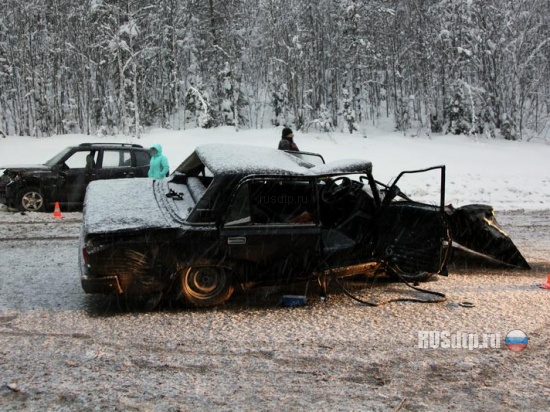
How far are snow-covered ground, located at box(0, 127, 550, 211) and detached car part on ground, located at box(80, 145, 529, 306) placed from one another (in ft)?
26.4

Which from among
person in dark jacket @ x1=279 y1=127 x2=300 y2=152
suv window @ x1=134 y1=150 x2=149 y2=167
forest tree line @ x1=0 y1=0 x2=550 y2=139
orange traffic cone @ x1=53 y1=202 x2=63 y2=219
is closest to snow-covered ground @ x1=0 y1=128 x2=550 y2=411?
orange traffic cone @ x1=53 y1=202 x2=63 y2=219

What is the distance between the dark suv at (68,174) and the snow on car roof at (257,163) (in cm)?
669

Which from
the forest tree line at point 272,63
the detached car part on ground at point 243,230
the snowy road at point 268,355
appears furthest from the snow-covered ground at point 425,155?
the snowy road at point 268,355

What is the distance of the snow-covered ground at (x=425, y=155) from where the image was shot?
1541 cm

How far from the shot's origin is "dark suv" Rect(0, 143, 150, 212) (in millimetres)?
12039

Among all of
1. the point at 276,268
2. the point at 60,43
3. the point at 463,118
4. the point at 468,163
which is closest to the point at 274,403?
the point at 276,268

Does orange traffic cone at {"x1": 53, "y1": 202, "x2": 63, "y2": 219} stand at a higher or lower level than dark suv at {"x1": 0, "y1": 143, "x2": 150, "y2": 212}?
lower

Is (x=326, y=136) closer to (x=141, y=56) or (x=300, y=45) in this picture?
(x=300, y=45)

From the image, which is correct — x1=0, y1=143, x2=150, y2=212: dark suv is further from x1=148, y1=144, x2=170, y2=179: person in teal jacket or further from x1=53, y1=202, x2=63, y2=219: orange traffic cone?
x1=148, y1=144, x2=170, y2=179: person in teal jacket

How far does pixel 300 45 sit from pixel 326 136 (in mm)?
8592

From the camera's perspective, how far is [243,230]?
5.55 meters

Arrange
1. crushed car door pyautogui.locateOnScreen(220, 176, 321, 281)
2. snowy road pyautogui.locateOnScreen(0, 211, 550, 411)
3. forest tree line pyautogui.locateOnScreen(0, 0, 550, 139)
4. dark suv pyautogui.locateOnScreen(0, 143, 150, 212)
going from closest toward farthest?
snowy road pyautogui.locateOnScreen(0, 211, 550, 411), crushed car door pyautogui.locateOnScreen(220, 176, 321, 281), dark suv pyautogui.locateOnScreen(0, 143, 150, 212), forest tree line pyautogui.locateOnScreen(0, 0, 550, 139)

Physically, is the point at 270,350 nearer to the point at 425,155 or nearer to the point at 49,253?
the point at 49,253

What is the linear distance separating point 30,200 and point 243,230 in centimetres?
836
